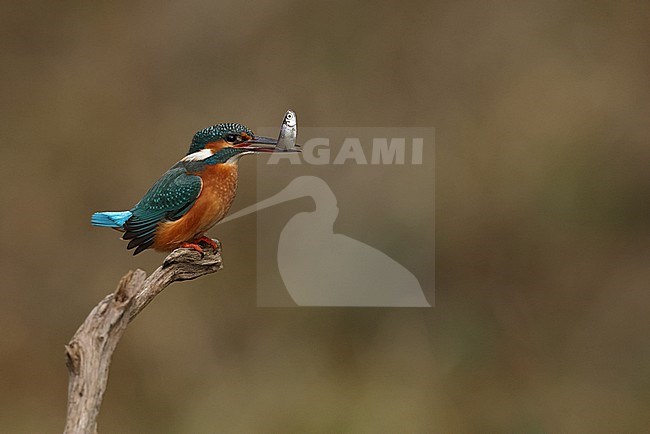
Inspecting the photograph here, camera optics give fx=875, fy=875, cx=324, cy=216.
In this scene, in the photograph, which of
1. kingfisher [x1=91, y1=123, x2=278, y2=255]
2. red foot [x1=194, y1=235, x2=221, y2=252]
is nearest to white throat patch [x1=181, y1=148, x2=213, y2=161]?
kingfisher [x1=91, y1=123, x2=278, y2=255]

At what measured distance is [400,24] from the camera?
4.28 metres

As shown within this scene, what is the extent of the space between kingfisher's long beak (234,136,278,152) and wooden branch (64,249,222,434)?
0.27 m

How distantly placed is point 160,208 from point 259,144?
0.64 feet

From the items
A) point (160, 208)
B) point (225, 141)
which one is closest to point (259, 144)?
point (225, 141)

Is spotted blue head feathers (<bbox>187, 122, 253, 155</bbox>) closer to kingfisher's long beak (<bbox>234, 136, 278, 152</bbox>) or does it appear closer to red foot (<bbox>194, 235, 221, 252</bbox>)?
kingfisher's long beak (<bbox>234, 136, 278, 152</bbox>)

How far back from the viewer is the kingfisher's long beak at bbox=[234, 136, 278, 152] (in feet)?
4.54

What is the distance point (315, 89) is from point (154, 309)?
127 cm

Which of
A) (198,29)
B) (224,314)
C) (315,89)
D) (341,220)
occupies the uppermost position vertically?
(198,29)

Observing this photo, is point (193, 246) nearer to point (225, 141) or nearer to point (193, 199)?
point (193, 199)

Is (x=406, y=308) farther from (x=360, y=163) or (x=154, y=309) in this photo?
(x=154, y=309)

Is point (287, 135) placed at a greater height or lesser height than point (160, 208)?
greater

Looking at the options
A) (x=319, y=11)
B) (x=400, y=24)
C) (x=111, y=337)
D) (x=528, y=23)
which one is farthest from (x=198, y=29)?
(x=111, y=337)

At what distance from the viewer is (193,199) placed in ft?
4.70

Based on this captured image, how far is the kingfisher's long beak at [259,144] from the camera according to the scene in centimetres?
138
